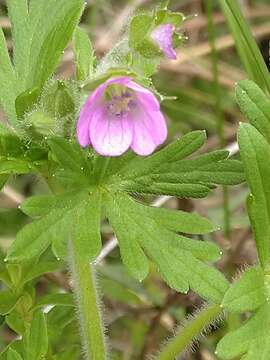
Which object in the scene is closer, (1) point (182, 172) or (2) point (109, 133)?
(2) point (109, 133)

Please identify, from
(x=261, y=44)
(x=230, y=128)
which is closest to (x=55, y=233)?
(x=230, y=128)

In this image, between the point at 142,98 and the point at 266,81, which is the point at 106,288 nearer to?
the point at 266,81

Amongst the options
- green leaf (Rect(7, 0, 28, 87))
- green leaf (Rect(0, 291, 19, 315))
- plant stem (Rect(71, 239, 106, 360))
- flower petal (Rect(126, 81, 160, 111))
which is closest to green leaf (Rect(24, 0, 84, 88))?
green leaf (Rect(7, 0, 28, 87))

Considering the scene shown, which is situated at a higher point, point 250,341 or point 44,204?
point 44,204

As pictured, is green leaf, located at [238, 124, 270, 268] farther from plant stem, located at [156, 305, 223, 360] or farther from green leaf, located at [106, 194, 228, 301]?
plant stem, located at [156, 305, 223, 360]

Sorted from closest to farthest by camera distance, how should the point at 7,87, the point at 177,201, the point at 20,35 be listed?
the point at 7,87, the point at 20,35, the point at 177,201

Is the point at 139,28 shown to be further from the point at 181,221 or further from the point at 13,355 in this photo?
the point at 13,355

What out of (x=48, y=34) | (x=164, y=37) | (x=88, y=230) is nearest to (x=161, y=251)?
(x=88, y=230)
